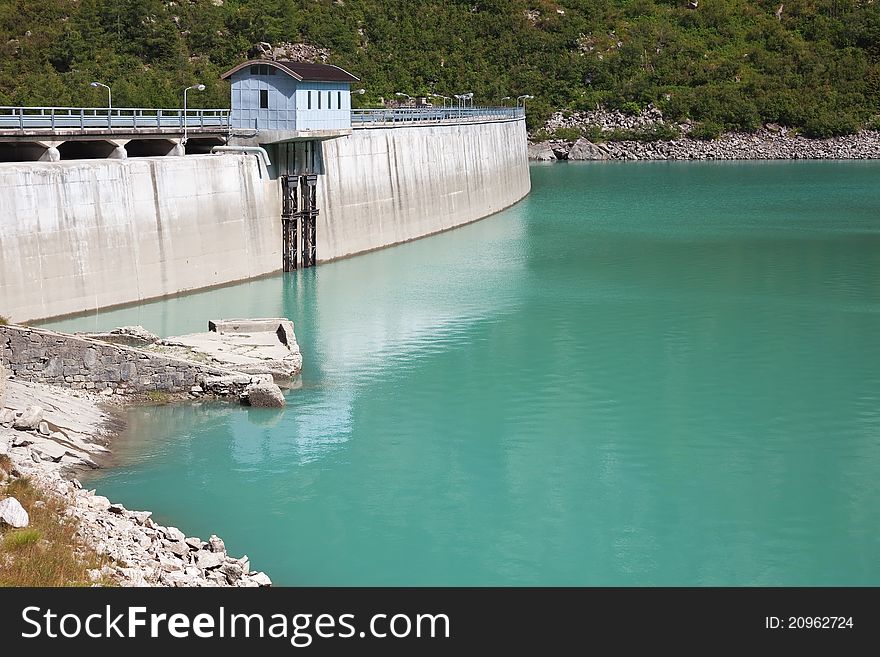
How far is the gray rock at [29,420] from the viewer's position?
940 inches

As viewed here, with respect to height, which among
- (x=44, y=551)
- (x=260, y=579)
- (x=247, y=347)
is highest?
(x=44, y=551)

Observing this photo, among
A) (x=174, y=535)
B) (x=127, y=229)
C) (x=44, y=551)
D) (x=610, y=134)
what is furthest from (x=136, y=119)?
(x=610, y=134)

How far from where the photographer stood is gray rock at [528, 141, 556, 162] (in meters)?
121

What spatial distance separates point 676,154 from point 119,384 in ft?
335

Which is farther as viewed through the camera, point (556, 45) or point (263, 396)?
point (556, 45)

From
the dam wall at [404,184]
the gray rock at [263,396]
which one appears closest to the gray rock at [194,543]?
the gray rock at [263,396]

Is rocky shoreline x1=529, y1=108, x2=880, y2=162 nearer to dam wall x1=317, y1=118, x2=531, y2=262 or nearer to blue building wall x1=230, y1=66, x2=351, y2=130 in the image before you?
dam wall x1=317, y1=118, x2=531, y2=262

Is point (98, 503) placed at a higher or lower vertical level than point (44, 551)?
lower

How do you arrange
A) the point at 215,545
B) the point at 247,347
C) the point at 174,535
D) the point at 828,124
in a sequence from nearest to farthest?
the point at 215,545, the point at 174,535, the point at 247,347, the point at 828,124

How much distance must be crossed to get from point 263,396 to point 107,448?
4145 mm

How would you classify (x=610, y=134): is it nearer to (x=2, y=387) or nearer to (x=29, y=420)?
(x=2, y=387)

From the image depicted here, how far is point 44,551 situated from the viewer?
55.8 feet

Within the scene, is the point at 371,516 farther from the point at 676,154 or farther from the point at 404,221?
the point at 676,154

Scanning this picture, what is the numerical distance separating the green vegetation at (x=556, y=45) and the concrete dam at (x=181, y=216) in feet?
149
